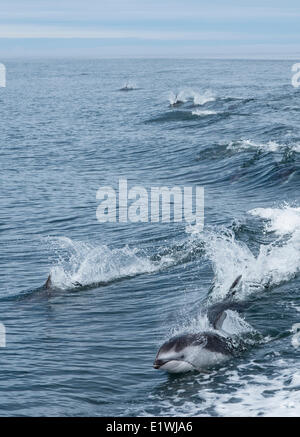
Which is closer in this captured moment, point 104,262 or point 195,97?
point 104,262

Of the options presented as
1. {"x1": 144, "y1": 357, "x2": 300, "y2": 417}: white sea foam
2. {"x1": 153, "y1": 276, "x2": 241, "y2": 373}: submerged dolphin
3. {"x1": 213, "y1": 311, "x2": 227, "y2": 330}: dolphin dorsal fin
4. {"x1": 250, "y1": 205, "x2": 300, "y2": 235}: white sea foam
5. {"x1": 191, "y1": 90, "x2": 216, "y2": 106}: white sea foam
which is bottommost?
{"x1": 144, "y1": 357, "x2": 300, "y2": 417}: white sea foam

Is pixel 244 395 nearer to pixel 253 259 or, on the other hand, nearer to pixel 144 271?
pixel 253 259

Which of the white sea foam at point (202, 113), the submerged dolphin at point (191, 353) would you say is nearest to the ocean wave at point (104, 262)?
the submerged dolphin at point (191, 353)

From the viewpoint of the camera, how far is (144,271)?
22.3 meters

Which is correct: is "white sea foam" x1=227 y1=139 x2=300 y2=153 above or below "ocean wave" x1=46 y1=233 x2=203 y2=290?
above

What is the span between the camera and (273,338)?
16312 mm

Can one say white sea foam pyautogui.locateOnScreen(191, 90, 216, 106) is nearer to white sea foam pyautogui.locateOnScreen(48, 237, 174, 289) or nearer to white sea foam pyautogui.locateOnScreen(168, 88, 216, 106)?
white sea foam pyautogui.locateOnScreen(168, 88, 216, 106)

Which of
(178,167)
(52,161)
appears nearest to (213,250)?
(178,167)

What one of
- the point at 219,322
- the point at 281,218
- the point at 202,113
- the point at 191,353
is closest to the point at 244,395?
the point at 191,353

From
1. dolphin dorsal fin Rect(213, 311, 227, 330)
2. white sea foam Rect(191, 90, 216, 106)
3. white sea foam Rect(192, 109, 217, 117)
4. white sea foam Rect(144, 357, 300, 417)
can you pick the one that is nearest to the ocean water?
white sea foam Rect(144, 357, 300, 417)

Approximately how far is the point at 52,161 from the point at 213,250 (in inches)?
869

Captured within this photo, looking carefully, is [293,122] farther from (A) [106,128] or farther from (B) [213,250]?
(B) [213,250]

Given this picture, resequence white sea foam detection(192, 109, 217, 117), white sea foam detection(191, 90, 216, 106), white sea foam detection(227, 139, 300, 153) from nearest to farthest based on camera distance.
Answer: white sea foam detection(227, 139, 300, 153)
white sea foam detection(192, 109, 217, 117)
white sea foam detection(191, 90, 216, 106)

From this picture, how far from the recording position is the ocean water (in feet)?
46.3
